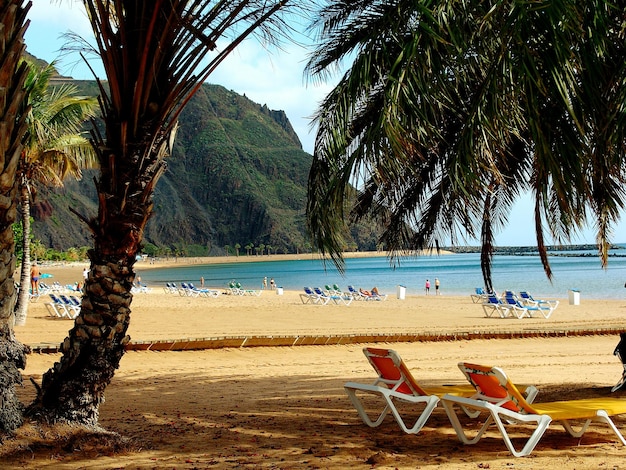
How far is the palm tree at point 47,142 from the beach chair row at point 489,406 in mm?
10191

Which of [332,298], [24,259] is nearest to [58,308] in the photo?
[24,259]

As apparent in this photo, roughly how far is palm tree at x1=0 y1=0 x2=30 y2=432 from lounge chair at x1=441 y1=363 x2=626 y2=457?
314cm

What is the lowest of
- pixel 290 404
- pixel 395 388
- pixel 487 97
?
pixel 290 404

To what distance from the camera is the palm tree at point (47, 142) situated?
13.7 meters

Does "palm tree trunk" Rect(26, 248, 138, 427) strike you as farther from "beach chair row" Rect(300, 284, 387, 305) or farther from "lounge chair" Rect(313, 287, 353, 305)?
"lounge chair" Rect(313, 287, 353, 305)

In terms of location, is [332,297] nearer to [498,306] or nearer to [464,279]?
[498,306]

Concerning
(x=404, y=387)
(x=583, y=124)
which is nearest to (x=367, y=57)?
(x=583, y=124)

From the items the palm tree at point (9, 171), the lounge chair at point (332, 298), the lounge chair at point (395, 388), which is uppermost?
the palm tree at point (9, 171)

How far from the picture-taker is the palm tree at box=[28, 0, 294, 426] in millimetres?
4832

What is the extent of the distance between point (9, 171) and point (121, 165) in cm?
80

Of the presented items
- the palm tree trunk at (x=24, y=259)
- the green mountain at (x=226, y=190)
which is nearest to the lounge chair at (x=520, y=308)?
the palm tree trunk at (x=24, y=259)

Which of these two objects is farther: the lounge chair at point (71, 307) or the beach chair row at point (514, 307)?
the beach chair row at point (514, 307)

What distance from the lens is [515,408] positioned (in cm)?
475

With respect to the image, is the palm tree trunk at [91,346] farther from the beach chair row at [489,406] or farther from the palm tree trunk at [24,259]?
the palm tree trunk at [24,259]
